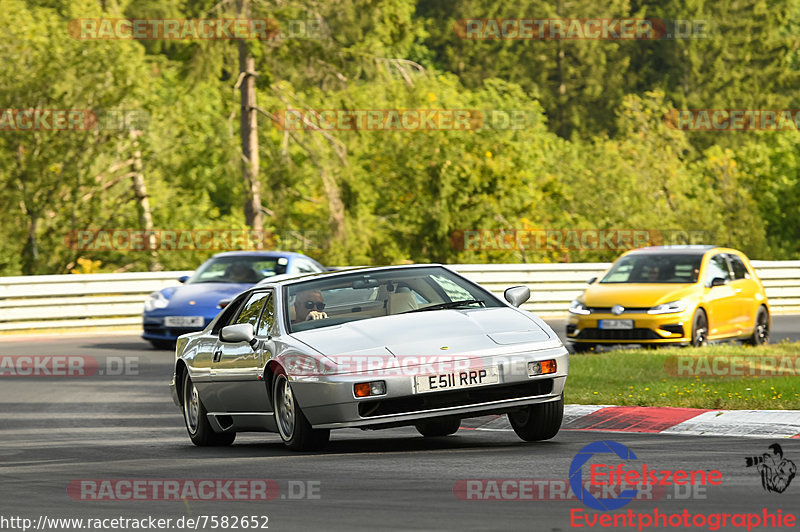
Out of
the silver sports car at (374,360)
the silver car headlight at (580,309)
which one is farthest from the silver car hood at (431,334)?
the silver car headlight at (580,309)

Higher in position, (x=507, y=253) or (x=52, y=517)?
(x=52, y=517)

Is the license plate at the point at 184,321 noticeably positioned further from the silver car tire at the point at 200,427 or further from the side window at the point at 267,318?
the side window at the point at 267,318

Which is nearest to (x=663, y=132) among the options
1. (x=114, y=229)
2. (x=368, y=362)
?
(x=114, y=229)

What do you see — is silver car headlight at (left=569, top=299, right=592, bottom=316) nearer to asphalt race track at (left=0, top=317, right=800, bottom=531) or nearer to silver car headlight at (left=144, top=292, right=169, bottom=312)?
silver car headlight at (left=144, top=292, right=169, bottom=312)

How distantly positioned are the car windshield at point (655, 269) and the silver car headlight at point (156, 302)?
6.59 meters

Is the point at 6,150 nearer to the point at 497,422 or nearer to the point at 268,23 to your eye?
the point at 268,23

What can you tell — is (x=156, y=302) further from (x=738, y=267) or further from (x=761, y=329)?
(x=761, y=329)

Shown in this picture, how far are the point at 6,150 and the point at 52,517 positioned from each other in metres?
29.3

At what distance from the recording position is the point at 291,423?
10297 mm

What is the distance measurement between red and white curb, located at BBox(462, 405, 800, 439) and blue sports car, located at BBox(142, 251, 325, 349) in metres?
9.84

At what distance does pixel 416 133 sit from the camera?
146ft

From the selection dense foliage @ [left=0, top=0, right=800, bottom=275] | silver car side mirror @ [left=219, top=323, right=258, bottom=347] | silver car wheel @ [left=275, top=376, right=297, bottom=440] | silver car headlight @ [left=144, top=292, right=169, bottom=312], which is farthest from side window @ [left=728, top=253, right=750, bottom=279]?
dense foliage @ [left=0, top=0, right=800, bottom=275]

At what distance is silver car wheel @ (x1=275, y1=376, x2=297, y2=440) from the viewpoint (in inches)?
402

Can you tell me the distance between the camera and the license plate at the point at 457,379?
32.0 feet
